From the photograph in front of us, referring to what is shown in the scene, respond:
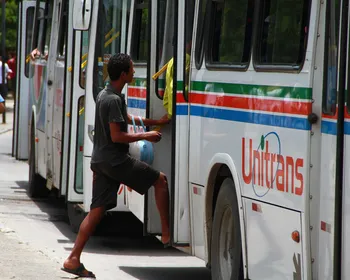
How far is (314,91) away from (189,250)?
2.53 meters

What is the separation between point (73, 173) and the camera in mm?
11297

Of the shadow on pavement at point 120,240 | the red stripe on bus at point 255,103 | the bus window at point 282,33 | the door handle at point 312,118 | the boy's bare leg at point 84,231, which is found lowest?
the shadow on pavement at point 120,240

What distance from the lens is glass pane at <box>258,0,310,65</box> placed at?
6.01 metres

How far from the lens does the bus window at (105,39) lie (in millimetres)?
10586

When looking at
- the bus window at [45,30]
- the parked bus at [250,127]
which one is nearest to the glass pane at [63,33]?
the bus window at [45,30]

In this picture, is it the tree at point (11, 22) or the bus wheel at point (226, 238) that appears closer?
the bus wheel at point (226, 238)

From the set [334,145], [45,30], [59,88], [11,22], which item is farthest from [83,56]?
[11,22]

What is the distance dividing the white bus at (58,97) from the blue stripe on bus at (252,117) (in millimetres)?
2863

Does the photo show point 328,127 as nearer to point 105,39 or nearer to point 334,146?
point 334,146

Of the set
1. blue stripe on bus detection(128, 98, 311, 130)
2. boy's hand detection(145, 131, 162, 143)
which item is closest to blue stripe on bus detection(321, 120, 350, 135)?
blue stripe on bus detection(128, 98, 311, 130)

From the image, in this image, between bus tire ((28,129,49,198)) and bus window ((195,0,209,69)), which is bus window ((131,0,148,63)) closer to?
bus window ((195,0,209,69))

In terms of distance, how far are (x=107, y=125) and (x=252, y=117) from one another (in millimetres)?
1869

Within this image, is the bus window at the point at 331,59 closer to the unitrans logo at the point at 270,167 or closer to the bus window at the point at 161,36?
the unitrans logo at the point at 270,167

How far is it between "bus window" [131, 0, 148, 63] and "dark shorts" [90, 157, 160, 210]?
124 centimetres
